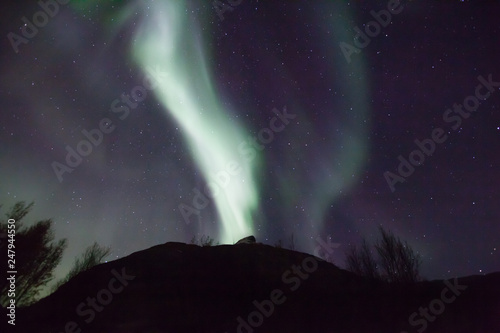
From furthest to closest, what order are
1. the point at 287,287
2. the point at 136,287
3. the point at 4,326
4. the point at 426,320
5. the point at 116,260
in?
1. the point at 116,260
2. the point at 287,287
3. the point at 136,287
4. the point at 4,326
5. the point at 426,320

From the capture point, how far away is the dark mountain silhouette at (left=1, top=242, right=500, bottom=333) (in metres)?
17.2

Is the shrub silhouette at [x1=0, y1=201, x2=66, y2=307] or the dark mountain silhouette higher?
the shrub silhouette at [x1=0, y1=201, x2=66, y2=307]

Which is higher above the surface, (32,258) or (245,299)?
(32,258)

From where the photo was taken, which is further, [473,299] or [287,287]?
[287,287]

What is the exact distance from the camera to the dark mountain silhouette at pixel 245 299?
17250 mm

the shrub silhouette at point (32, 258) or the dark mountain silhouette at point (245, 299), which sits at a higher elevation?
the shrub silhouette at point (32, 258)

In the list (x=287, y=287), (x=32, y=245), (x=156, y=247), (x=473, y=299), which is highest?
(x=32, y=245)

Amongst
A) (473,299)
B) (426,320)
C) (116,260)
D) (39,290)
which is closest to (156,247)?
(116,260)

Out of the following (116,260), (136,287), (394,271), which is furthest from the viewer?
(394,271)

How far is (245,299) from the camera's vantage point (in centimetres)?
2250

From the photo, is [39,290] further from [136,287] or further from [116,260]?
[136,287]

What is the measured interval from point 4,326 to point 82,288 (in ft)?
17.7

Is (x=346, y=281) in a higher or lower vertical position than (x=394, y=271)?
higher

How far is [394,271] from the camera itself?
33094 mm
